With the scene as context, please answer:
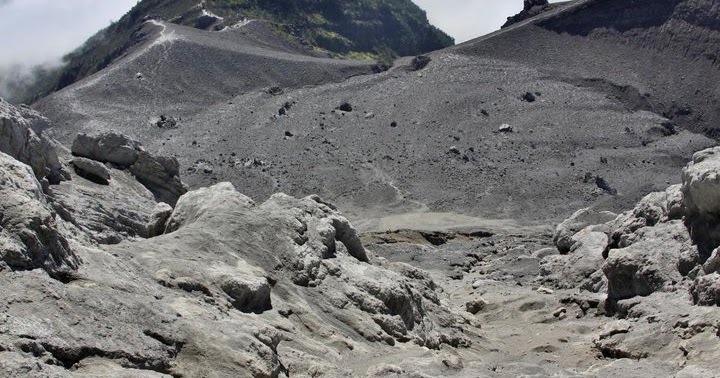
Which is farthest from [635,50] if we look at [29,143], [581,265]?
[29,143]

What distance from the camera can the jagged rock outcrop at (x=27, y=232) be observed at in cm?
1239

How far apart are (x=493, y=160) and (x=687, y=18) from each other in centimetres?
3770

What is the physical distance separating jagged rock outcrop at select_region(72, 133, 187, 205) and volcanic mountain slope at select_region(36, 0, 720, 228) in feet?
99.6

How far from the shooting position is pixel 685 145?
82.9 m

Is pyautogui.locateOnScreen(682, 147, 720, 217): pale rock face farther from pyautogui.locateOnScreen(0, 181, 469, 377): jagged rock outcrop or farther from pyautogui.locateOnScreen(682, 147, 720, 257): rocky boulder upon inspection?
pyautogui.locateOnScreen(0, 181, 469, 377): jagged rock outcrop

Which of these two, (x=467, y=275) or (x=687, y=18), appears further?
(x=687, y=18)

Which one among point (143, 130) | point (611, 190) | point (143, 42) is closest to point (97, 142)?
point (611, 190)

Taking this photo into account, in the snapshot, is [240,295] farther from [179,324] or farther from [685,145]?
[685,145]

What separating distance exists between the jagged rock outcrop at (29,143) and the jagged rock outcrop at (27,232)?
877cm

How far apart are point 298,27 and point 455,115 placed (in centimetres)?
6776

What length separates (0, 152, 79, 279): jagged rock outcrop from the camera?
1239 cm

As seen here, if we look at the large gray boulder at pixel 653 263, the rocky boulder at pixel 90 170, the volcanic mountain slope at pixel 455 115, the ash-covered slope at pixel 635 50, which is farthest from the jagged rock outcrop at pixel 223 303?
the ash-covered slope at pixel 635 50

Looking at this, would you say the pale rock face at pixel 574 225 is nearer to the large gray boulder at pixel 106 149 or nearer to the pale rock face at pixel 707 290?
the pale rock face at pixel 707 290

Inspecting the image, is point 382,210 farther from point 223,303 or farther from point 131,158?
point 223,303
